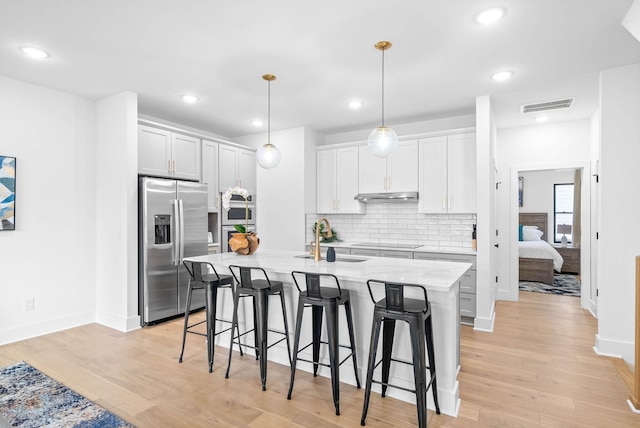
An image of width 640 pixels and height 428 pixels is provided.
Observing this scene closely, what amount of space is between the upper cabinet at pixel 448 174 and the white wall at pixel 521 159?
1148 millimetres

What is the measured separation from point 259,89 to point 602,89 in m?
3.52

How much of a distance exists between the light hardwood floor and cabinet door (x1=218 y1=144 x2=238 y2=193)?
2.32 metres

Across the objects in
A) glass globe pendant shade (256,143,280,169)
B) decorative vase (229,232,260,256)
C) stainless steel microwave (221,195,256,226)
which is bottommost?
decorative vase (229,232,260,256)

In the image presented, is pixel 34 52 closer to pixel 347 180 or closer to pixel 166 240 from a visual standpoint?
pixel 166 240

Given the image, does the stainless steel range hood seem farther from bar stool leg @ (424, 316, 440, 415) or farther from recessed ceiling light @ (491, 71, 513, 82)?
bar stool leg @ (424, 316, 440, 415)

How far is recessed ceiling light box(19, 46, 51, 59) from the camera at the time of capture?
2.97m

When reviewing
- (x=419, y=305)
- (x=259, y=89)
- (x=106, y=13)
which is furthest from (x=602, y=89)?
(x=106, y=13)

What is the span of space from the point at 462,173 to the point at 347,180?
5.73ft

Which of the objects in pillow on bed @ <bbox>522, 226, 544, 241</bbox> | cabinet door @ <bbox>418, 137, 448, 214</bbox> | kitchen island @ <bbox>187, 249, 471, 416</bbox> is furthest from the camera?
pillow on bed @ <bbox>522, 226, 544, 241</bbox>

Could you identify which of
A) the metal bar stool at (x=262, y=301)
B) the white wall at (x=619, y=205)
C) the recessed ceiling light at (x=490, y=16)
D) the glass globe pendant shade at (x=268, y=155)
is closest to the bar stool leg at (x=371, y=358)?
the metal bar stool at (x=262, y=301)

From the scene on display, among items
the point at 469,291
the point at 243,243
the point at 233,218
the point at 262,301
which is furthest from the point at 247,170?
the point at 469,291

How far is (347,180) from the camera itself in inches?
220

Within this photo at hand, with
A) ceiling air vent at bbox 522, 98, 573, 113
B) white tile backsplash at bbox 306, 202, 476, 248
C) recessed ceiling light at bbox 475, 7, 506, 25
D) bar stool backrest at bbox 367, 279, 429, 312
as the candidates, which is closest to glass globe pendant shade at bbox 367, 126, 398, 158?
recessed ceiling light at bbox 475, 7, 506, 25

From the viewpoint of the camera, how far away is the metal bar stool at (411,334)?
2072 millimetres
